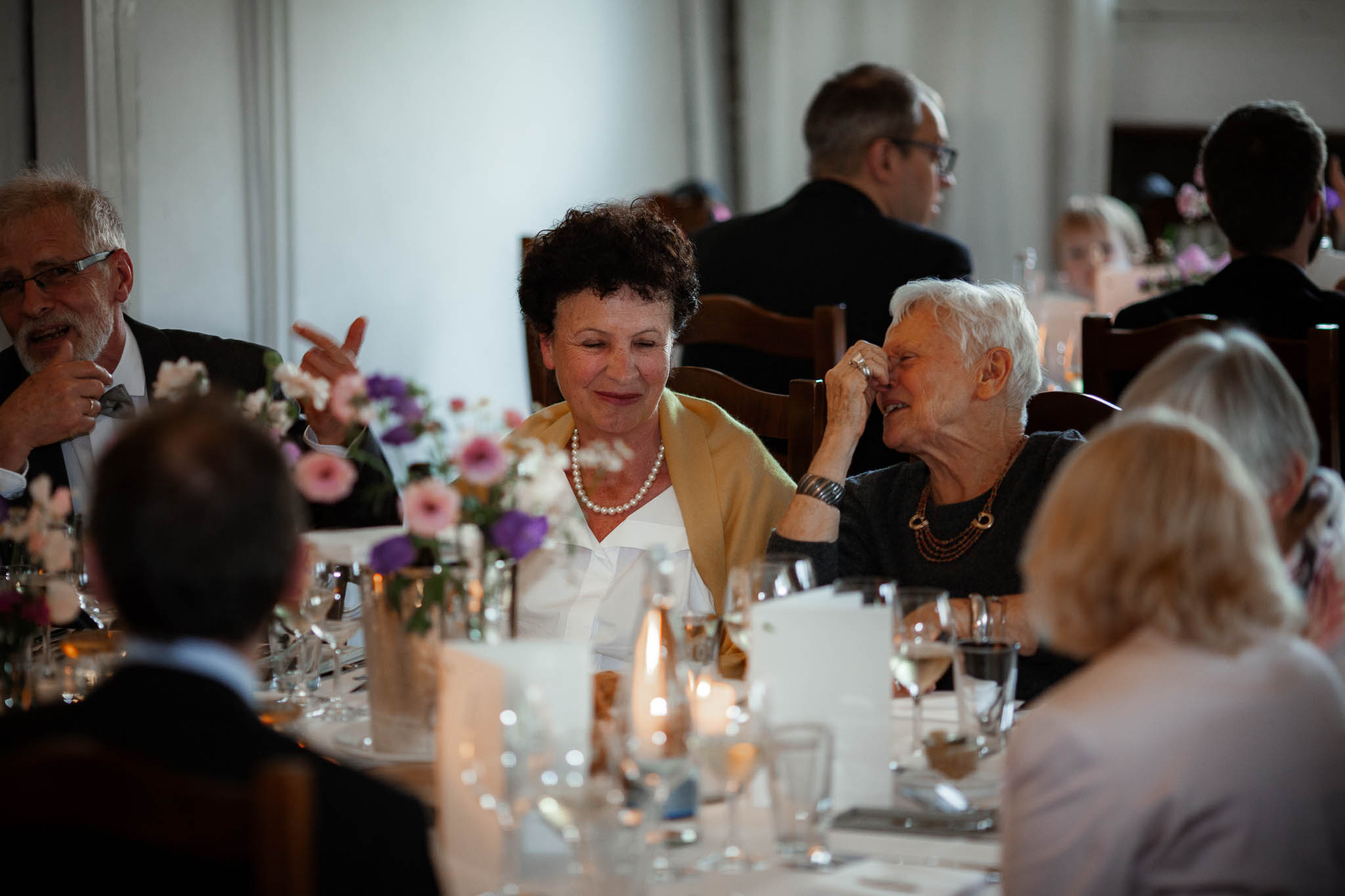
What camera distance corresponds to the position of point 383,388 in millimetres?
1587

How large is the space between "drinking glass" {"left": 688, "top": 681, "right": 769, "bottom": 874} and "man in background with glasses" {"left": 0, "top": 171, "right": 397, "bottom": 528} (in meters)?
1.32

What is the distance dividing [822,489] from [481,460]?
949 mm

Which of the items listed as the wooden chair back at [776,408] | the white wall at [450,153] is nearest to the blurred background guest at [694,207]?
the white wall at [450,153]

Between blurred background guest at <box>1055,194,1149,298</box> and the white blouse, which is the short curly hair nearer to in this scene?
the white blouse

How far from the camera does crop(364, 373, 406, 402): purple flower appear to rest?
62.4 inches

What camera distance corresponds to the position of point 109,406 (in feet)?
9.20

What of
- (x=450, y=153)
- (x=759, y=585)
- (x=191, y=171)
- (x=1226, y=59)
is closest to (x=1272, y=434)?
(x=759, y=585)

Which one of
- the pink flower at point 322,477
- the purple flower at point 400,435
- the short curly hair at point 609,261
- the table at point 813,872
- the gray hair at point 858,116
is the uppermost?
the gray hair at point 858,116

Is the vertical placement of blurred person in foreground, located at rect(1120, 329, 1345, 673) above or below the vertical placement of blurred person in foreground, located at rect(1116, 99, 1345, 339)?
below

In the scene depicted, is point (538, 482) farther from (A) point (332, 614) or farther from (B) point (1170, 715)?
(B) point (1170, 715)

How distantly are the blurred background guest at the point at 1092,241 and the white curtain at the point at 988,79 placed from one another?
0.43 metres

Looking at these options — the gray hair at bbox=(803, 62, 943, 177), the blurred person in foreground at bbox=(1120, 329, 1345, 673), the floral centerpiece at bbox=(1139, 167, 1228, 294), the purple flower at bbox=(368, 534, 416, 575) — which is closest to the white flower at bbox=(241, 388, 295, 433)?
the purple flower at bbox=(368, 534, 416, 575)

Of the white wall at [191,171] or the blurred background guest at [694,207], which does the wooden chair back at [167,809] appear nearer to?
the white wall at [191,171]

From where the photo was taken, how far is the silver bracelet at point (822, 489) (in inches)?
92.0
